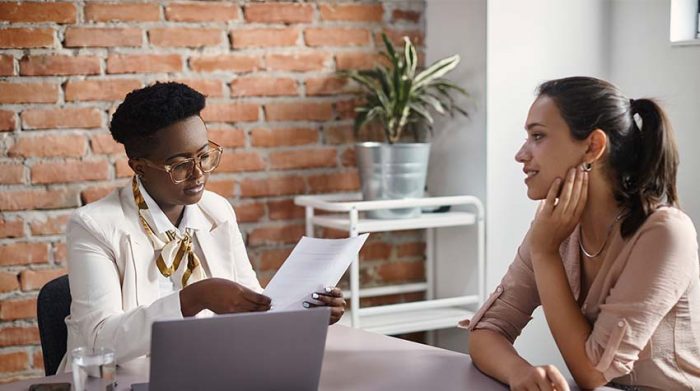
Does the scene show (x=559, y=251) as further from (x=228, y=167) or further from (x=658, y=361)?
(x=228, y=167)

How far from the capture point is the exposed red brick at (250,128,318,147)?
3.24m

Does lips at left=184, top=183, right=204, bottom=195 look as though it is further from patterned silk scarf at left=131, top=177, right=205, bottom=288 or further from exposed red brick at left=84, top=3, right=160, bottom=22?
exposed red brick at left=84, top=3, right=160, bottom=22

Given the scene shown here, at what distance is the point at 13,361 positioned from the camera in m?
2.94

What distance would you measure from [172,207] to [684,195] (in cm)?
183

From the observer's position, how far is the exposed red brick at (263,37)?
3179 millimetres

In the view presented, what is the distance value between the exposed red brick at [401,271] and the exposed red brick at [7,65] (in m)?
1.45

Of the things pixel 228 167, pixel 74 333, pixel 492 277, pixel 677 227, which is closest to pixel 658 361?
pixel 677 227

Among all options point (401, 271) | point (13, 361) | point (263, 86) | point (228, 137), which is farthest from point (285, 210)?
point (13, 361)

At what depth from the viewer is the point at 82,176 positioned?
2975 millimetres

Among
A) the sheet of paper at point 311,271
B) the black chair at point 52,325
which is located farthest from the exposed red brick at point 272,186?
the sheet of paper at point 311,271

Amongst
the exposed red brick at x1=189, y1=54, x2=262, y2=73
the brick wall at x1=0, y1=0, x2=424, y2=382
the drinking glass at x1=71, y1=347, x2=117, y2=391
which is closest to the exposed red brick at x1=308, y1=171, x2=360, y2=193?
the brick wall at x1=0, y1=0, x2=424, y2=382

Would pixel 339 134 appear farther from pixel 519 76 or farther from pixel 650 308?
pixel 650 308

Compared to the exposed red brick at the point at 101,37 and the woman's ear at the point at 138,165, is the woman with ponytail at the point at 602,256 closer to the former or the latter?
the woman's ear at the point at 138,165

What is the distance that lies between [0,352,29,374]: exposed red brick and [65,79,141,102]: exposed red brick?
764 millimetres
